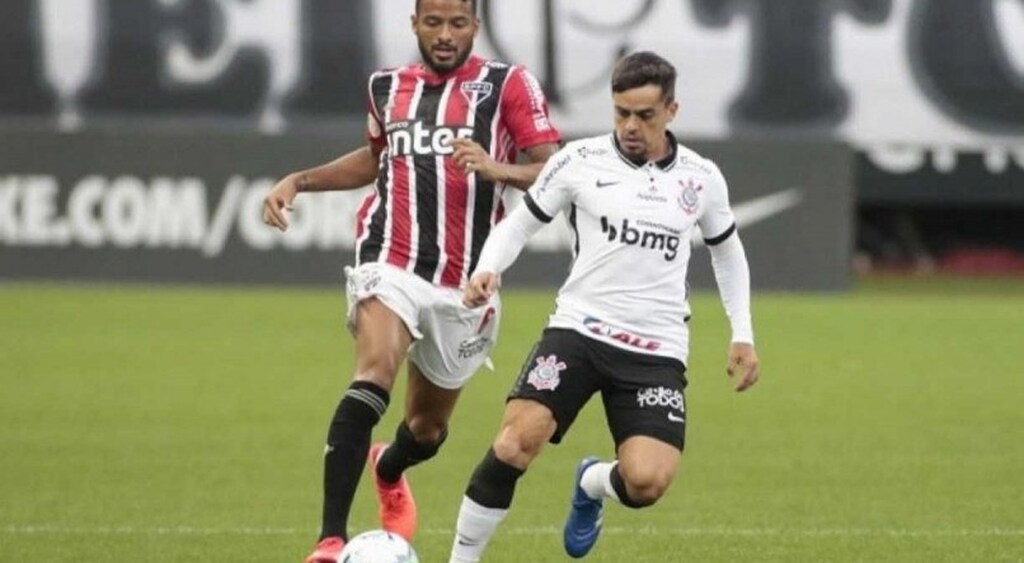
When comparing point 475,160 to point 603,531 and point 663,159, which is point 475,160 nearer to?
point 663,159

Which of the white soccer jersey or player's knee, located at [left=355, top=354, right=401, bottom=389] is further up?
the white soccer jersey

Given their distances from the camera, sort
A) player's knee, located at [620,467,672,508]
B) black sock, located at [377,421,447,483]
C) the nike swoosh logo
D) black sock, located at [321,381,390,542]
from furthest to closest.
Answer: the nike swoosh logo < black sock, located at [377,421,447,483] < black sock, located at [321,381,390,542] < player's knee, located at [620,467,672,508]

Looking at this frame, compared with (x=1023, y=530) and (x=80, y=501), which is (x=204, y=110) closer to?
(x=80, y=501)

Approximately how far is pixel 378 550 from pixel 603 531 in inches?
92.7

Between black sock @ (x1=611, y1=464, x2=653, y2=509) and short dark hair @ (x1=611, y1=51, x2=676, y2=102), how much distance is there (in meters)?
1.35

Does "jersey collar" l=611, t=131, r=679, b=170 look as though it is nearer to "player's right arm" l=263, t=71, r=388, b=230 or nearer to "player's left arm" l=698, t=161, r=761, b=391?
"player's left arm" l=698, t=161, r=761, b=391

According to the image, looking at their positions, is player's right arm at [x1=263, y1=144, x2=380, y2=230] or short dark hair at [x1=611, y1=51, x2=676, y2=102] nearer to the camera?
short dark hair at [x1=611, y1=51, x2=676, y2=102]

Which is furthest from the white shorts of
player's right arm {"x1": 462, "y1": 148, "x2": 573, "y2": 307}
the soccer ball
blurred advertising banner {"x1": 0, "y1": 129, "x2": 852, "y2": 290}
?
blurred advertising banner {"x1": 0, "y1": 129, "x2": 852, "y2": 290}

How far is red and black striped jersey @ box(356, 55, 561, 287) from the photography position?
9.61 m

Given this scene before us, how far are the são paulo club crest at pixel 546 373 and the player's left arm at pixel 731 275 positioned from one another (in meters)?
0.61

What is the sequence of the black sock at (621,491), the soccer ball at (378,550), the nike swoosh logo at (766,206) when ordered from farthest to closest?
the nike swoosh logo at (766,206) → the black sock at (621,491) → the soccer ball at (378,550)

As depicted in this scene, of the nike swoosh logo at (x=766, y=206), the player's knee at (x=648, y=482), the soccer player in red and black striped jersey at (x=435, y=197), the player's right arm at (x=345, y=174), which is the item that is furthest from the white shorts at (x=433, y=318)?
the nike swoosh logo at (x=766, y=206)

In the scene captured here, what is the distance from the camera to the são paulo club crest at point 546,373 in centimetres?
864

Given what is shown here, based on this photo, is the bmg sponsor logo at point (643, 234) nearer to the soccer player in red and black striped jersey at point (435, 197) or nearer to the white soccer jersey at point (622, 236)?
the white soccer jersey at point (622, 236)
